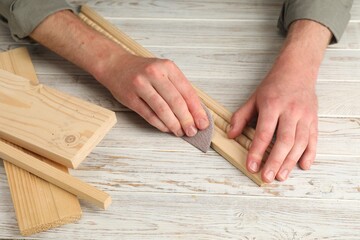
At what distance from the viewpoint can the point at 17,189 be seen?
3.44 ft

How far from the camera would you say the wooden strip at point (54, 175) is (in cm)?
100

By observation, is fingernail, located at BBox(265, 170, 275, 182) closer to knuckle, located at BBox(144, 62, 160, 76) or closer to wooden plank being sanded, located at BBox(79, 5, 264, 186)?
wooden plank being sanded, located at BBox(79, 5, 264, 186)

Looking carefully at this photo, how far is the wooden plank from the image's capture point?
108cm

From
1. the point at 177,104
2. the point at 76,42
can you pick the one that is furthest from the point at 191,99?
the point at 76,42

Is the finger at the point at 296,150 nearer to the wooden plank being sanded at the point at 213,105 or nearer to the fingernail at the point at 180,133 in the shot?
the wooden plank being sanded at the point at 213,105

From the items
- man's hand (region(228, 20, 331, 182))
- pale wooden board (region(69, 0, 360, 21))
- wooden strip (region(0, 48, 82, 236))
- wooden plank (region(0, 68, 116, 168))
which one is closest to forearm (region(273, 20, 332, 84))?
man's hand (region(228, 20, 331, 182))

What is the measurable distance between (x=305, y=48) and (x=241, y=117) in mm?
277

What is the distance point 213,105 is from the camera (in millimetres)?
1204

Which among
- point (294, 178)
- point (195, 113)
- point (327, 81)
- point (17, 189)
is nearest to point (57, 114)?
point (17, 189)

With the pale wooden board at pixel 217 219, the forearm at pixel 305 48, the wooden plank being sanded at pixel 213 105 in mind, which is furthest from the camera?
the forearm at pixel 305 48

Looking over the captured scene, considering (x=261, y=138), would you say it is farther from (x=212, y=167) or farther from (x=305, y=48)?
(x=305, y=48)

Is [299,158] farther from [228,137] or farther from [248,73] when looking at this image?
[248,73]

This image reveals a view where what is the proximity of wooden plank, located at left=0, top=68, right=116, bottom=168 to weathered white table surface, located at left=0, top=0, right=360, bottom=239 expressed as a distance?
0.06 m

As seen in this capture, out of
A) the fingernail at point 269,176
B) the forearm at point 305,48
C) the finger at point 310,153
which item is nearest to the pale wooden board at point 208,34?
the forearm at point 305,48
